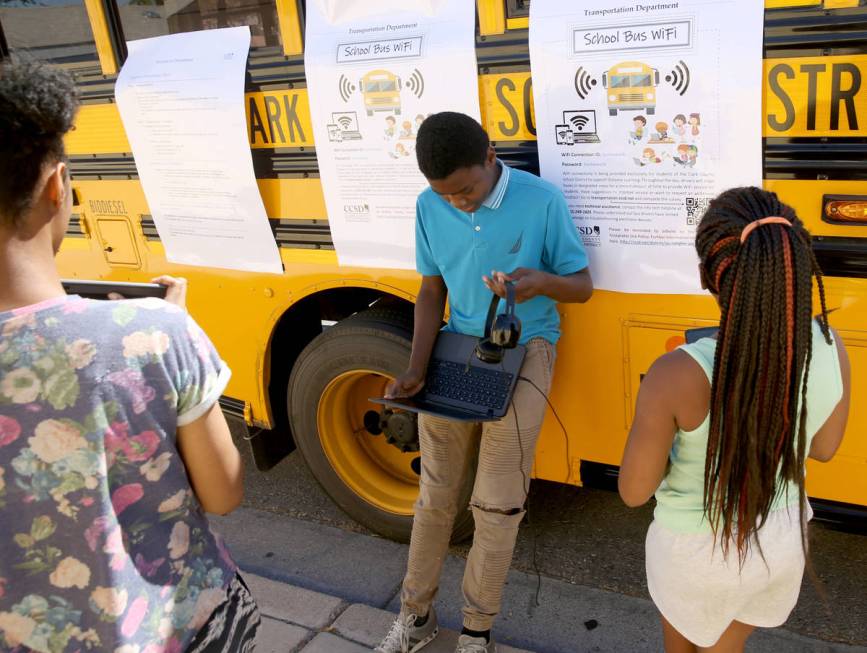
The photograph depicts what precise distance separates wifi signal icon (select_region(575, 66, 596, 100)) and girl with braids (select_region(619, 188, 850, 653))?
833 mm

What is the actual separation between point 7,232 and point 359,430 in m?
2.50

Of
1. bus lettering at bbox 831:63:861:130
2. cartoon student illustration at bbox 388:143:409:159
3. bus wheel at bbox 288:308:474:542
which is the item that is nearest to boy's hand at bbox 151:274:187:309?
cartoon student illustration at bbox 388:143:409:159

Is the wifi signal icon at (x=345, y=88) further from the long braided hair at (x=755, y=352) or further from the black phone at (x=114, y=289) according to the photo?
the long braided hair at (x=755, y=352)

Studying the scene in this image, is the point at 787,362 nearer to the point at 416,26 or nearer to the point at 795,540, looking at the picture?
the point at 795,540

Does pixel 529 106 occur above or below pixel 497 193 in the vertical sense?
above

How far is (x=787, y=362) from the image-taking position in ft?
4.95

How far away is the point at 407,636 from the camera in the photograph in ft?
8.82

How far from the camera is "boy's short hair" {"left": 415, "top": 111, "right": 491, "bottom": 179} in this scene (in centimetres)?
226

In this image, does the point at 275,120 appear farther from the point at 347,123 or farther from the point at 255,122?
the point at 347,123

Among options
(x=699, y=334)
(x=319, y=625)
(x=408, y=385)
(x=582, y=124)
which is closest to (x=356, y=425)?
(x=319, y=625)

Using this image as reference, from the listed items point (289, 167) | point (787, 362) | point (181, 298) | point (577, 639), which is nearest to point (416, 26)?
point (289, 167)

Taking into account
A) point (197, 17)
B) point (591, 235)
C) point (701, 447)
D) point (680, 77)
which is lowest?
point (701, 447)

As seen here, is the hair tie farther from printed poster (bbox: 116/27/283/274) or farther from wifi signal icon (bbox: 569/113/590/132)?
printed poster (bbox: 116/27/283/274)

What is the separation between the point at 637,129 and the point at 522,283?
573 mm
